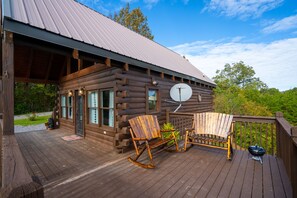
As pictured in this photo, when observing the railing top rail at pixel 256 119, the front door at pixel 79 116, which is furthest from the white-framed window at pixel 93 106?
the railing top rail at pixel 256 119

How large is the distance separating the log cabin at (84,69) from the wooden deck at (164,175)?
1.12 m

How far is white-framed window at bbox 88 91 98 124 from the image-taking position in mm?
5520

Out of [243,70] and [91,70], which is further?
[243,70]

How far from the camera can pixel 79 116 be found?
6.54 metres

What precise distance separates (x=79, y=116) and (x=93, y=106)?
54.7 inches

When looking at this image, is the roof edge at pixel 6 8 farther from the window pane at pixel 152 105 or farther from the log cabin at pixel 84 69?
the window pane at pixel 152 105

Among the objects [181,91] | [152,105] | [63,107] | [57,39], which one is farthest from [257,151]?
[63,107]

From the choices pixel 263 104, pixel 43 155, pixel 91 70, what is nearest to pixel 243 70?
pixel 263 104

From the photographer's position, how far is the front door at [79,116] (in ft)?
20.4

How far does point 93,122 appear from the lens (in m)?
5.68

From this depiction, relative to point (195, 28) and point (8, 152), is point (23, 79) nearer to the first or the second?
point (8, 152)

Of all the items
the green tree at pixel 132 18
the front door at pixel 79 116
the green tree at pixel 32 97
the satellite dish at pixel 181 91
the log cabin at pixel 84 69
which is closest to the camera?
the log cabin at pixel 84 69

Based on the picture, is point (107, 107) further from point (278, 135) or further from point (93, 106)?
point (278, 135)

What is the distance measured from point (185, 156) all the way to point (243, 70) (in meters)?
30.9
